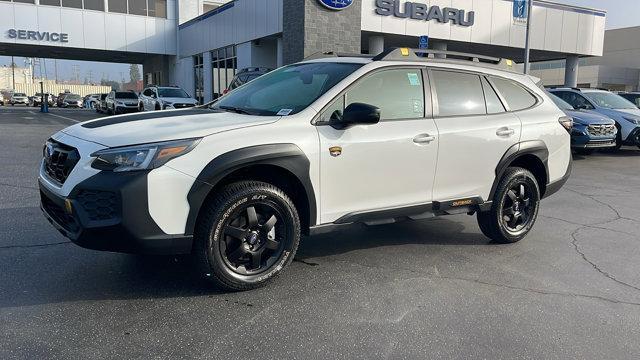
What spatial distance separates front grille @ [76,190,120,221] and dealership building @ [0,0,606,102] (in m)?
17.4

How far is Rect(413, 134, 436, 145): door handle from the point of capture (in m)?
4.38

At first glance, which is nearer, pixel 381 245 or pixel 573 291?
pixel 573 291

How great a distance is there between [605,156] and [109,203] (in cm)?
1364

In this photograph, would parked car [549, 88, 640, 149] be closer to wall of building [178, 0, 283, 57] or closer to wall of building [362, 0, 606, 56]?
wall of building [362, 0, 606, 56]

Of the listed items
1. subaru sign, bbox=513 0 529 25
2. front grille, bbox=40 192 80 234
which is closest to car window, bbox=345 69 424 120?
front grille, bbox=40 192 80 234

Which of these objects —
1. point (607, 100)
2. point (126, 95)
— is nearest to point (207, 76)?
point (126, 95)

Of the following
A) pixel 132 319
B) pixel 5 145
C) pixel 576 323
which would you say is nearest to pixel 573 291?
pixel 576 323

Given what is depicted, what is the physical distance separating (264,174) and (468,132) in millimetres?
2016

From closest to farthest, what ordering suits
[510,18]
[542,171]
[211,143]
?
[211,143]
[542,171]
[510,18]

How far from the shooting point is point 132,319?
3.33m

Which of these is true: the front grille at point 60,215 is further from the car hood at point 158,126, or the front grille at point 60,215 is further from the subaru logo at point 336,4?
the subaru logo at point 336,4

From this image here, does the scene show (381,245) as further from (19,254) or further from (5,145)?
(5,145)

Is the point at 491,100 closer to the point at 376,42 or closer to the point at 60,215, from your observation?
the point at 60,215

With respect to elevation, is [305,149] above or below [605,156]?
Result: above
